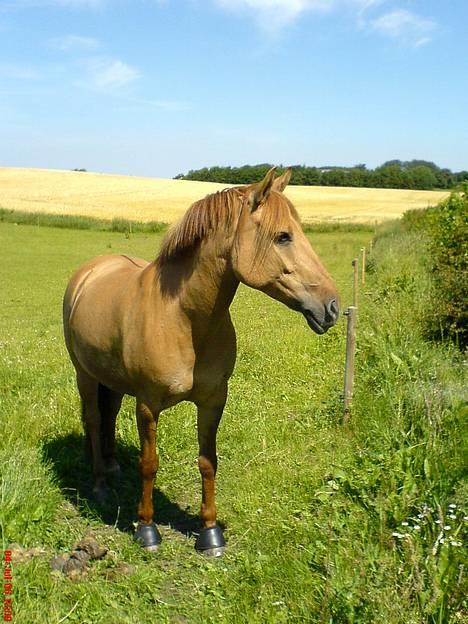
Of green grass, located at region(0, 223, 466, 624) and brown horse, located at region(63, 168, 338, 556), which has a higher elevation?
brown horse, located at region(63, 168, 338, 556)

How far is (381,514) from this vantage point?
3.51 metres

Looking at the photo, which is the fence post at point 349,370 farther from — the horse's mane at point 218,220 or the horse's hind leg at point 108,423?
the horse's mane at point 218,220

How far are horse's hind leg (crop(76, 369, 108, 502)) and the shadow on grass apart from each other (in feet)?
0.40

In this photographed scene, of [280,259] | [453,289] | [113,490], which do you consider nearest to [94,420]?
[113,490]

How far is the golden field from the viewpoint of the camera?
48281 millimetres

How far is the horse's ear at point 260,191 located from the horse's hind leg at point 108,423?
2.43m

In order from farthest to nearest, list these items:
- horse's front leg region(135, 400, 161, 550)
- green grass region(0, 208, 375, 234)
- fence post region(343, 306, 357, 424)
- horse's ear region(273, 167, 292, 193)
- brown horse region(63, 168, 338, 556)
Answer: green grass region(0, 208, 375, 234)
fence post region(343, 306, 357, 424)
horse's front leg region(135, 400, 161, 550)
horse's ear region(273, 167, 292, 193)
brown horse region(63, 168, 338, 556)

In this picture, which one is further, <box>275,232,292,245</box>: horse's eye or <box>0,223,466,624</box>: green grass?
<box>275,232,292,245</box>: horse's eye

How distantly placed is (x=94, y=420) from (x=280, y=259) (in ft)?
7.95

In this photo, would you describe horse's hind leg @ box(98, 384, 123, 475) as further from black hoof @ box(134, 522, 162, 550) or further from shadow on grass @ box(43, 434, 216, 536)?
black hoof @ box(134, 522, 162, 550)

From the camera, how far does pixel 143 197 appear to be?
60188 mm

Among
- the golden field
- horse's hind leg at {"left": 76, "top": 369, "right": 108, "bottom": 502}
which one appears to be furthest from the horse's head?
the golden field
